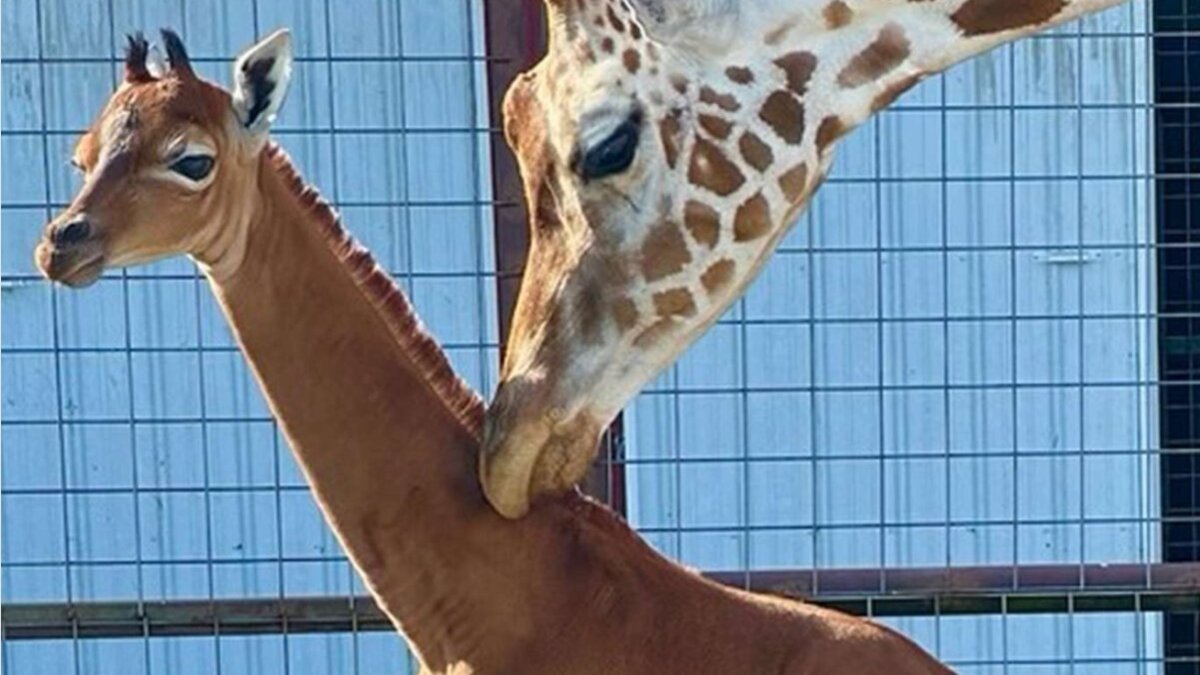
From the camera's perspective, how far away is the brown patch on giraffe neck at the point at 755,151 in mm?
2695

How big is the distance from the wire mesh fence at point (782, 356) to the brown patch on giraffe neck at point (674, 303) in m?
2.17

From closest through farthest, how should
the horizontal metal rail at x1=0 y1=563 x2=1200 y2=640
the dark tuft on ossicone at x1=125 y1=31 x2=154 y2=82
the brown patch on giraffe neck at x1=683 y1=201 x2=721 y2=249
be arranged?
the brown patch on giraffe neck at x1=683 y1=201 x2=721 y2=249 → the dark tuft on ossicone at x1=125 y1=31 x2=154 y2=82 → the horizontal metal rail at x1=0 y1=563 x2=1200 y2=640

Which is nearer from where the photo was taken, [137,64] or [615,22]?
[615,22]

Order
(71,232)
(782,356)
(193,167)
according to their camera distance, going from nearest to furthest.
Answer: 1. (71,232)
2. (193,167)
3. (782,356)

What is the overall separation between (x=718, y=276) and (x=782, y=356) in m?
2.74

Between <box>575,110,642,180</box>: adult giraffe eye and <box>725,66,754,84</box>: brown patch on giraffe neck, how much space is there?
0.16m

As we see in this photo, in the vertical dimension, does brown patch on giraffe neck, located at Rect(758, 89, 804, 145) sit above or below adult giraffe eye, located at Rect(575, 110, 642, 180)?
above

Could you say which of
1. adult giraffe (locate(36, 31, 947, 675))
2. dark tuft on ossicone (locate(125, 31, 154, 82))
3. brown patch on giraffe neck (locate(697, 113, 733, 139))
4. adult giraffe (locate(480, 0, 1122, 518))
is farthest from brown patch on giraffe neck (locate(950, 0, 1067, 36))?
dark tuft on ossicone (locate(125, 31, 154, 82))

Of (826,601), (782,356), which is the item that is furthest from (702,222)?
(782,356)

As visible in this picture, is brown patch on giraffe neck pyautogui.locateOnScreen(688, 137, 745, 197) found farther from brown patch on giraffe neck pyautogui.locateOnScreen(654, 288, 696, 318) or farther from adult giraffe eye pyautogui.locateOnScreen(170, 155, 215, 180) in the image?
adult giraffe eye pyautogui.locateOnScreen(170, 155, 215, 180)

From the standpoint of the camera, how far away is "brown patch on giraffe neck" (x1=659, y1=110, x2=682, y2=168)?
8.62 ft

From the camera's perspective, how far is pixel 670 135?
264cm

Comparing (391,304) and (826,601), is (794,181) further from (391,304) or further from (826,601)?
(826,601)

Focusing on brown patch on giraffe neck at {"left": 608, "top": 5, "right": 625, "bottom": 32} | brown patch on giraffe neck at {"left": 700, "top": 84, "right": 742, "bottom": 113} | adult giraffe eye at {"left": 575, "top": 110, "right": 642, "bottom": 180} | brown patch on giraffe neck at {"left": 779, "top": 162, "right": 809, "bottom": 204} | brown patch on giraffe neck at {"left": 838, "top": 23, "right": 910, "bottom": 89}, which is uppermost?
brown patch on giraffe neck at {"left": 608, "top": 5, "right": 625, "bottom": 32}
